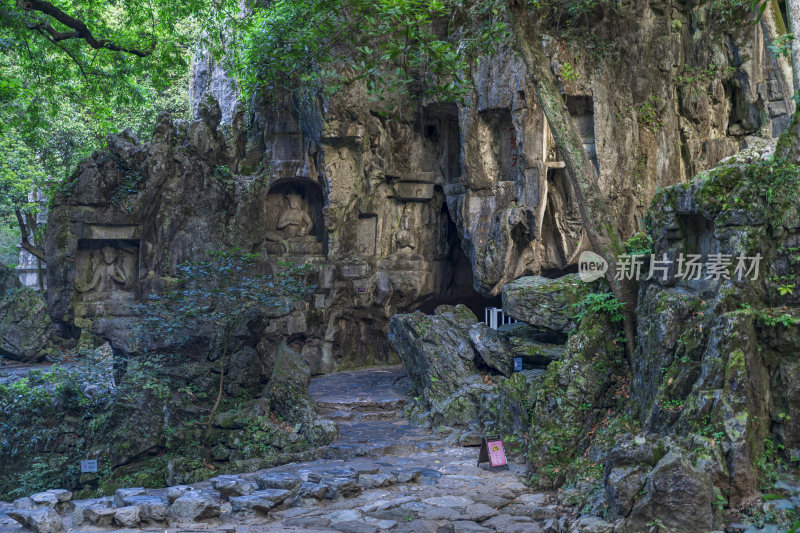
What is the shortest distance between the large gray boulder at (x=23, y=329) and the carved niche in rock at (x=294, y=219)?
303 inches

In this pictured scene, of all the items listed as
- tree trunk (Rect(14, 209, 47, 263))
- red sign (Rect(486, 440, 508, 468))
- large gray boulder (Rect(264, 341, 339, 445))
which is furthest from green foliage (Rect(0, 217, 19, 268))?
red sign (Rect(486, 440, 508, 468))

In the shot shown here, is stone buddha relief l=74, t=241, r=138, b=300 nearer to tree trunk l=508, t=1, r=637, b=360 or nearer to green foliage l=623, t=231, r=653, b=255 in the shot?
tree trunk l=508, t=1, r=637, b=360

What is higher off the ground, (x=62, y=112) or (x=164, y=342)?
(x=62, y=112)

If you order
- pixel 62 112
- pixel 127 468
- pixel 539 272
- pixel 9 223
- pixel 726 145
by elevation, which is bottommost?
pixel 127 468

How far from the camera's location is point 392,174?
1973 cm

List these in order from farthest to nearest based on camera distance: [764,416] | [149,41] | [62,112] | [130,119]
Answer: [130,119] < [62,112] < [149,41] < [764,416]

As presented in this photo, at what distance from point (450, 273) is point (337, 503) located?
45.9 ft

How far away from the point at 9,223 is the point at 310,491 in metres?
20.4

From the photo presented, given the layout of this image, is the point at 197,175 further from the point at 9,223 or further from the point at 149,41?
the point at 9,223

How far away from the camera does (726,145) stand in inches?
696

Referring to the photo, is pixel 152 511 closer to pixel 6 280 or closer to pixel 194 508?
pixel 194 508

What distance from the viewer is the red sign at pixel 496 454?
8.83m

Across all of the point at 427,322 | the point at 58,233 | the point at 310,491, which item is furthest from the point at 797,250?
the point at 58,233

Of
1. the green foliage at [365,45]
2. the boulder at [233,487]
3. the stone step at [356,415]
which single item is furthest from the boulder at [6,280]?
the boulder at [233,487]
